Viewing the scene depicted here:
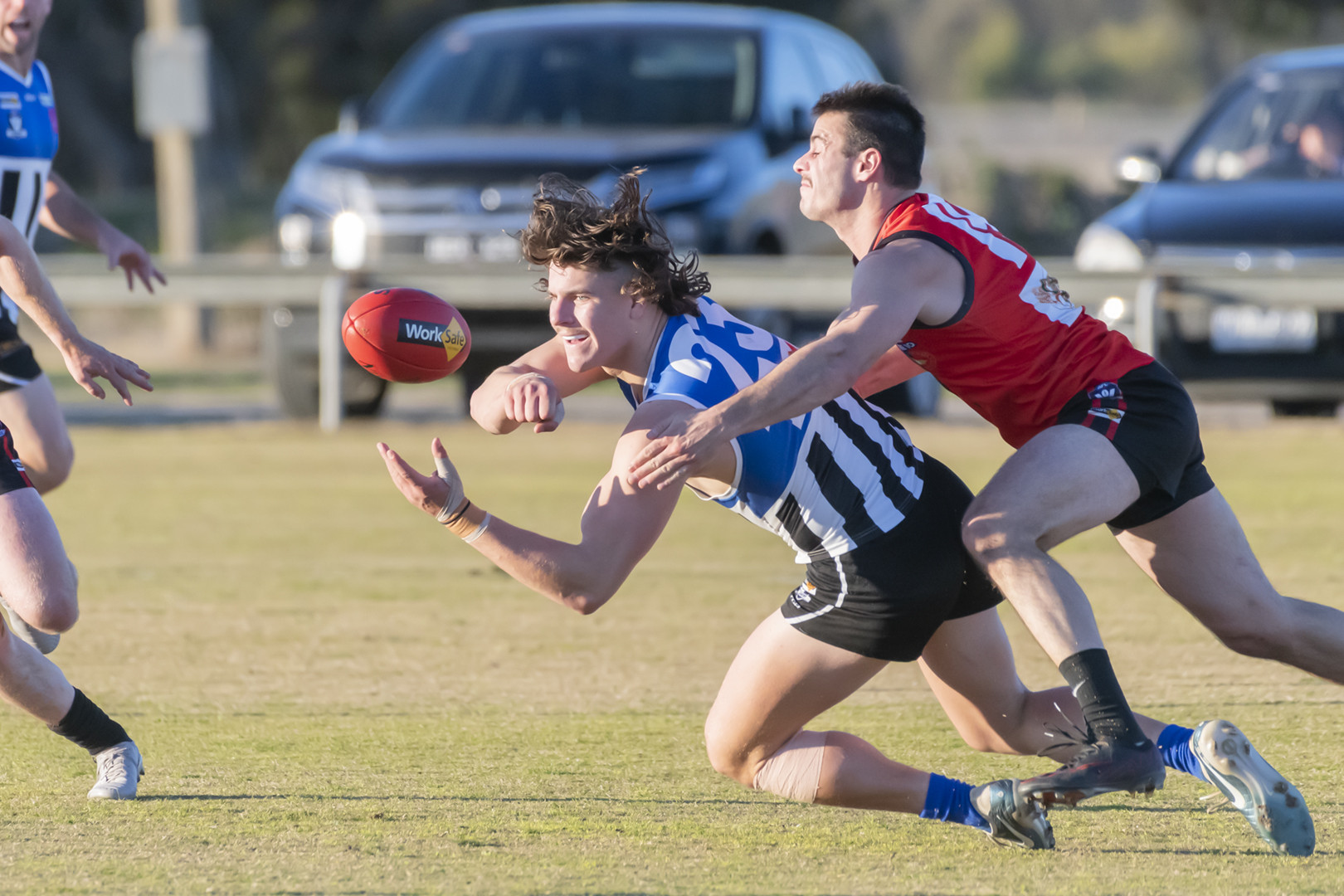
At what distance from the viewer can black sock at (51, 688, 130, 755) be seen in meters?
4.72

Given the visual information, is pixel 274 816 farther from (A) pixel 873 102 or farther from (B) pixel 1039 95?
(B) pixel 1039 95

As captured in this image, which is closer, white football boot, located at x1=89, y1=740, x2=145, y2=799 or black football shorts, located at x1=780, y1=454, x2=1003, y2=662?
black football shorts, located at x1=780, y1=454, x2=1003, y2=662

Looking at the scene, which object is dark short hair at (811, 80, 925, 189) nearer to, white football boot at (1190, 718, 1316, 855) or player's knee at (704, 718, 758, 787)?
player's knee at (704, 718, 758, 787)

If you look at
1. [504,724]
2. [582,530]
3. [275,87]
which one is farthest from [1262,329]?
[275,87]

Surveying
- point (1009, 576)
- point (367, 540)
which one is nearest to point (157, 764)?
point (1009, 576)

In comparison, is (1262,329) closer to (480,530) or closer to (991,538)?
(991,538)

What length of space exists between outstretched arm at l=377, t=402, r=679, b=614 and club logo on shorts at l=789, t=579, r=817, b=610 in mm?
408

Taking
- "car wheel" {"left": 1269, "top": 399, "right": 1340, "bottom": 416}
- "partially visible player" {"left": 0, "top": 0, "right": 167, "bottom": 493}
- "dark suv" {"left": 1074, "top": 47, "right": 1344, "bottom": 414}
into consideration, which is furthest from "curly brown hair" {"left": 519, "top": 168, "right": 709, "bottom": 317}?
"car wheel" {"left": 1269, "top": 399, "right": 1340, "bottom": 416}

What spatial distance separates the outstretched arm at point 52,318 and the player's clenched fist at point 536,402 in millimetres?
1042

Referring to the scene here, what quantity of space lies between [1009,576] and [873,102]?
3.93 feet

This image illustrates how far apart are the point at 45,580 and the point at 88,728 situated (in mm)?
394

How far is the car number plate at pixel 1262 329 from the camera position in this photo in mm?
11367

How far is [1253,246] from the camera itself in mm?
11625

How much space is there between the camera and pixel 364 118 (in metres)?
12.9
